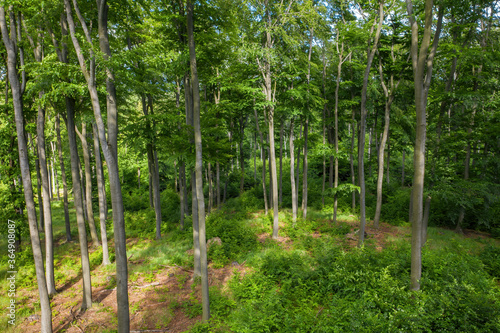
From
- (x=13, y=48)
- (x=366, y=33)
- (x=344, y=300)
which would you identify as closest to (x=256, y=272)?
(x=344, y=300)

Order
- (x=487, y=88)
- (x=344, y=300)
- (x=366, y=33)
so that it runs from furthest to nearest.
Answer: (x=487, y=88), (x=366, y=33), (x=344, y=300)

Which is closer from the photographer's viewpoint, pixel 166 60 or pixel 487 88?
pixel 166 60

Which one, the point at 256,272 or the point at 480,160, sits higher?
the point at 480,160

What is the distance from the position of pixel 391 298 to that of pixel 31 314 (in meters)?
11.4

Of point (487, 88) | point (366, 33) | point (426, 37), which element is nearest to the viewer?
point (426, 37)

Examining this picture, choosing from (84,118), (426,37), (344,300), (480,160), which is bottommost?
(344,300)

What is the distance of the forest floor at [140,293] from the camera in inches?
279

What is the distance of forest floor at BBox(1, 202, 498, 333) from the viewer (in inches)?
279

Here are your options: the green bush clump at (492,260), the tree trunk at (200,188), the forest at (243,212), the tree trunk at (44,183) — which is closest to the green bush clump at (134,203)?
the forest at (243,212)

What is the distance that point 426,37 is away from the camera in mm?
5820

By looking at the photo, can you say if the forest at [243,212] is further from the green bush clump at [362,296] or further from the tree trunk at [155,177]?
the tree trunk at [155,177]

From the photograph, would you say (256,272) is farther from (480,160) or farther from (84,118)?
(480,160)

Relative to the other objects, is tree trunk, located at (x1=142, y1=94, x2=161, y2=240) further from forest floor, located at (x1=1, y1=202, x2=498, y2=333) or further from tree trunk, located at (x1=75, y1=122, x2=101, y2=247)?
tree trunk, located at (x1=75, y1=122, x2=101, y2=247)

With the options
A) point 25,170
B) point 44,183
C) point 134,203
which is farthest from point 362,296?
point 134,203
